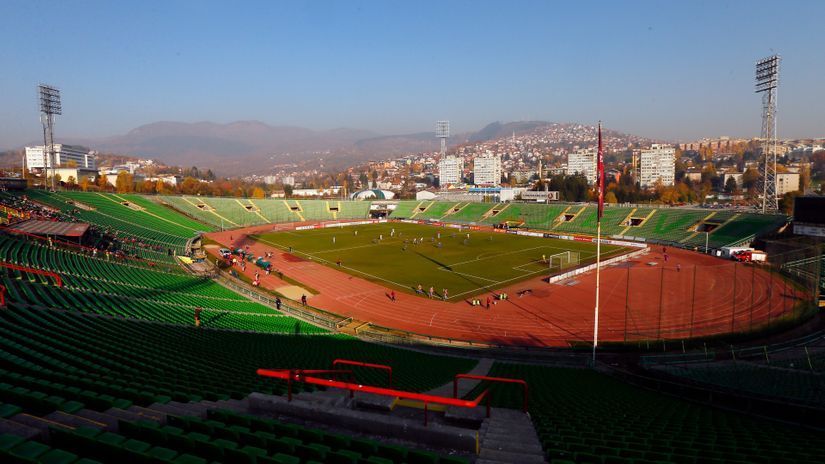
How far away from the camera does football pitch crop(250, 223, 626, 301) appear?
39.7 meters

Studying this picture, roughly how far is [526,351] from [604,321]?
8959 millimetres

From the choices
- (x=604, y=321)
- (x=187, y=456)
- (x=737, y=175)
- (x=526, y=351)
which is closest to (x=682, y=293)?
(x=604, y=321)

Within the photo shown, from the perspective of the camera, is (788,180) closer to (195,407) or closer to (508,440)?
(508,440)

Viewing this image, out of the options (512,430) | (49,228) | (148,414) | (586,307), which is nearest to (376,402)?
(512,430)

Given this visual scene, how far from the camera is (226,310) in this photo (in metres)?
23.3

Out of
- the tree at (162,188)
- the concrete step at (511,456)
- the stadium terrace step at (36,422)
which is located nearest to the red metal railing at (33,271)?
the stadium terrace step at (36,422)

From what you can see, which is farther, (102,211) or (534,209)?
(534,209)

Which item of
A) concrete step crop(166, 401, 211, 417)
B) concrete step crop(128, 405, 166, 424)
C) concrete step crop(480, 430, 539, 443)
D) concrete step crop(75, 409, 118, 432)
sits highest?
concrete step crop(75, 409, 118, 432)

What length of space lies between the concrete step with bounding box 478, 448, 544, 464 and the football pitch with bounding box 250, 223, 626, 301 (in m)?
27.5

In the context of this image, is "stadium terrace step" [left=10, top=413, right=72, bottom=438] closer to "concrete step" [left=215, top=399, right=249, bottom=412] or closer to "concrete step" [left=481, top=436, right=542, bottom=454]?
"concrete step" [left=215, top=399, right=249, bottom=412]

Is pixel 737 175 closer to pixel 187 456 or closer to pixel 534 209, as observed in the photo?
pixel 534 209

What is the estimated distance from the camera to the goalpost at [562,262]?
44194mm

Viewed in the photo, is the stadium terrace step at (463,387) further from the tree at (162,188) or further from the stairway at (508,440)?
the tree at (162,188)

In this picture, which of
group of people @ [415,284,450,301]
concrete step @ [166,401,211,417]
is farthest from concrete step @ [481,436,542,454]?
group of people @ [415,284,450,301]
